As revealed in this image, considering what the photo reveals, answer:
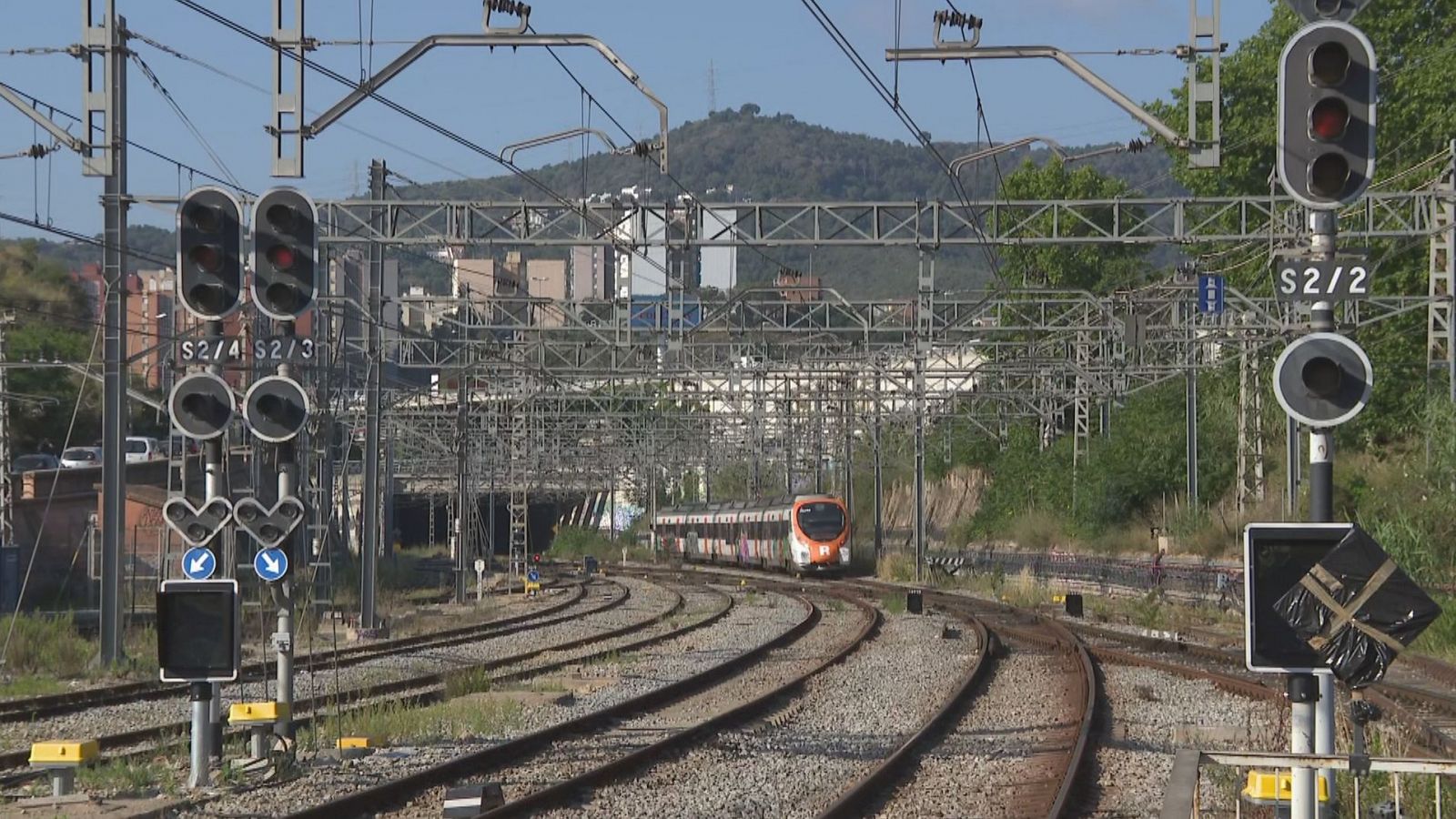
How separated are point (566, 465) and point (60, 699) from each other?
61645 millimetres

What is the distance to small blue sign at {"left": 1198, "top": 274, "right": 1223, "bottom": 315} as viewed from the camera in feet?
119

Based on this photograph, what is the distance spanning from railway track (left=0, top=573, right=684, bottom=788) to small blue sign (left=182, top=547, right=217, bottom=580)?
1994 millimetres

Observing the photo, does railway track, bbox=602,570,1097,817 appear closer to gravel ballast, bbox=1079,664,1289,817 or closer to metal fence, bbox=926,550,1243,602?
gravel ballast, bbox=1079,664,1289,817

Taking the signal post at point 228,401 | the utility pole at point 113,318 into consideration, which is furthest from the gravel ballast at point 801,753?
the utility pole at point 113,318

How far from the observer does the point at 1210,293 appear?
36500 millimetres

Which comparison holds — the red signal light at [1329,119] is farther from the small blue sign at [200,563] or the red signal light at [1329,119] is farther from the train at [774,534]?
the train at [774,534]

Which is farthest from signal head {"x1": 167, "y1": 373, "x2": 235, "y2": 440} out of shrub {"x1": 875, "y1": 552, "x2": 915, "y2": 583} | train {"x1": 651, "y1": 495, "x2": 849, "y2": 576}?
train {"x1": 651, "y1": 495, "x2": 849, "y2": 576}

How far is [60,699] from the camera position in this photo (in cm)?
2036

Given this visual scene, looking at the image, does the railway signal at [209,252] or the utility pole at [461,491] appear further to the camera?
the utility pole at [461,491]

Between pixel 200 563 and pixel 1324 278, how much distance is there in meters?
9.04

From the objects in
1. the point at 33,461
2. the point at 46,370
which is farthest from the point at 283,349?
the point at 46,370

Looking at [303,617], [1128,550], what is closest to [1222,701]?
[303,617]

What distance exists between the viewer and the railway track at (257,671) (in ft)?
63.9

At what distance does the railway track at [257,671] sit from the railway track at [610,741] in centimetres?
290
